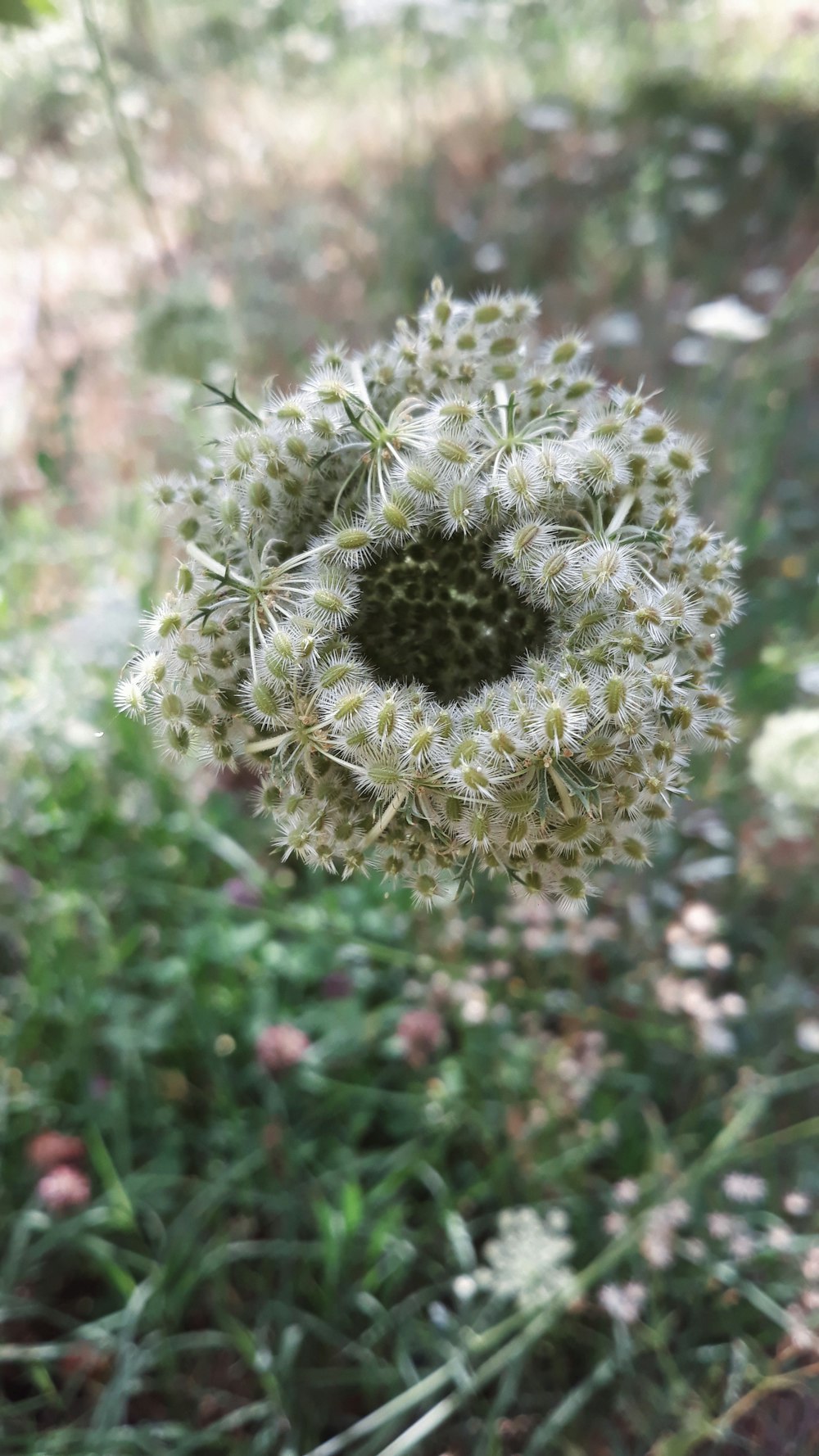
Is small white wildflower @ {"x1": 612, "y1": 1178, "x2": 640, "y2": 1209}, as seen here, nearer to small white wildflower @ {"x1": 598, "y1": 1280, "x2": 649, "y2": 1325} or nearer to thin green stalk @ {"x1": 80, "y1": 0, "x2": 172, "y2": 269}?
small white wildflower @ {"x1": 598, "y1": 1280, "x2": 649, "y2": 1325}

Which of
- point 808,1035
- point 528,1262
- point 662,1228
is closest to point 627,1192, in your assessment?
point 662,1228

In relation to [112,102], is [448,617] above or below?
below

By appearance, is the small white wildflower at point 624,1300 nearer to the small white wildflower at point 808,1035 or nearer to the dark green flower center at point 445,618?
the small white wildflower at point 808,1035

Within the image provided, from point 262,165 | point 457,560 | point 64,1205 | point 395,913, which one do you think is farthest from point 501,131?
point 64,1205

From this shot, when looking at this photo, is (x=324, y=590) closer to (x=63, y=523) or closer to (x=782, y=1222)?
(x=782, y=1222)

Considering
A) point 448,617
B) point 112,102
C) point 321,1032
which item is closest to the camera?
point 448,617

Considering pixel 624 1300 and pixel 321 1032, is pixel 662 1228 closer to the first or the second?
pixel 624 1300
